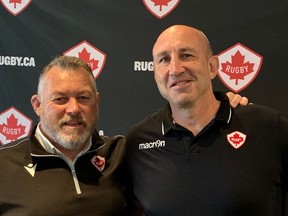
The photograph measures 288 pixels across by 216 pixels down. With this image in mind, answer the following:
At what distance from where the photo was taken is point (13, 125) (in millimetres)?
2246

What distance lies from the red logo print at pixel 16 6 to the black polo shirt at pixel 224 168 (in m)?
1.27

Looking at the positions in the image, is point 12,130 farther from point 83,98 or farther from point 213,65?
point 213,65

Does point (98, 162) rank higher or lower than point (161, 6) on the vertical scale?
lower

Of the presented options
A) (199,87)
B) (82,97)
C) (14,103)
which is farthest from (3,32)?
(199,87)

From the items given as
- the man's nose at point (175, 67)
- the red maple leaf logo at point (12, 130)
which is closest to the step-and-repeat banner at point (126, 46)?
the red maple leaf logo at point (12, 130)

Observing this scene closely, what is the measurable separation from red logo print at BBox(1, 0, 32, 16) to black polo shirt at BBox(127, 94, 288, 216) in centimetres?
127

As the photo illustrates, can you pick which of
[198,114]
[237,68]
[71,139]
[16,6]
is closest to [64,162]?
[71,139]

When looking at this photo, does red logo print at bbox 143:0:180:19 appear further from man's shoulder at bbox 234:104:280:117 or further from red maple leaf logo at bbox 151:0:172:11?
man's shoulder at bbox 234:104:280:117

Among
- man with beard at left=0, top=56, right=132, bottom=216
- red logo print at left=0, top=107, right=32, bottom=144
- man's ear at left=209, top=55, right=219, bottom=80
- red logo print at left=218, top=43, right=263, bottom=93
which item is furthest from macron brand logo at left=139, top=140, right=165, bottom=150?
red logo print at left=0, top=107, right=32, bottom=144

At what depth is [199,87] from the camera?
1427 mm

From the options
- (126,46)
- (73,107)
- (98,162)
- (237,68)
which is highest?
(126,46)

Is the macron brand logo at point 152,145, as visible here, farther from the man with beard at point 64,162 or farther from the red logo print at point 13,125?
the red logo print at point 13,125

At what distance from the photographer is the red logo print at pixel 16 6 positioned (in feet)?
7.24

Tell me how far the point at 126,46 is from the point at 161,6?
0.94ft
